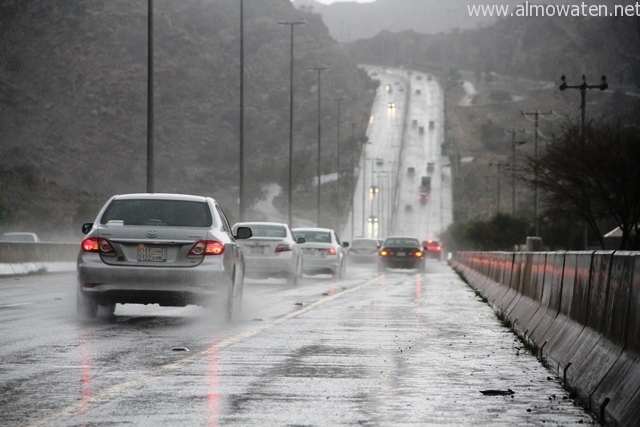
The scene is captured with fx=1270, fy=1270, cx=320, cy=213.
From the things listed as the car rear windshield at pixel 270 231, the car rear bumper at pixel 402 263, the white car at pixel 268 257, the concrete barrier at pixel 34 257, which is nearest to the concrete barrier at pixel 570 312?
the white car at pixel 268 257

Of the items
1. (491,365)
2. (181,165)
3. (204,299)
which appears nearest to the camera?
(491,365)

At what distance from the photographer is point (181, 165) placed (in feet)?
607

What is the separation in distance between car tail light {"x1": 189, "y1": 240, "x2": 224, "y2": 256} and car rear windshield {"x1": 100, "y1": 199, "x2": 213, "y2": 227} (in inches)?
20.5

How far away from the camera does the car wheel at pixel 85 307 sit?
16.2 metres

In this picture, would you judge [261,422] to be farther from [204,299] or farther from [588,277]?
[204,299]

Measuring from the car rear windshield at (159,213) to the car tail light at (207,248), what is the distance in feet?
1.71

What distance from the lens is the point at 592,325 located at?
10.0 meters

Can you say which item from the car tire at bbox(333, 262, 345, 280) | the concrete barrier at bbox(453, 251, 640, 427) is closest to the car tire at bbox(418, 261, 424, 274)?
the car tire at bbox(333, 262, 345, 280)

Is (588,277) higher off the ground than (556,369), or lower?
higher

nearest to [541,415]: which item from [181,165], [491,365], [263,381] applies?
[263,381]

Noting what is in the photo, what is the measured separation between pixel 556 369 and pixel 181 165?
576 ft

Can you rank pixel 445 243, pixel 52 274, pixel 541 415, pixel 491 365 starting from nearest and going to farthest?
pixel 541 415 → pixel 491 365 → pixel 52 274 → pixel 445 243

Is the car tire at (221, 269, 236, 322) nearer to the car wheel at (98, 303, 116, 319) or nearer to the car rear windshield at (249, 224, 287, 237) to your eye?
the car wheel at (98, 303, 116, 319)

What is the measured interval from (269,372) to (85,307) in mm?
6363
